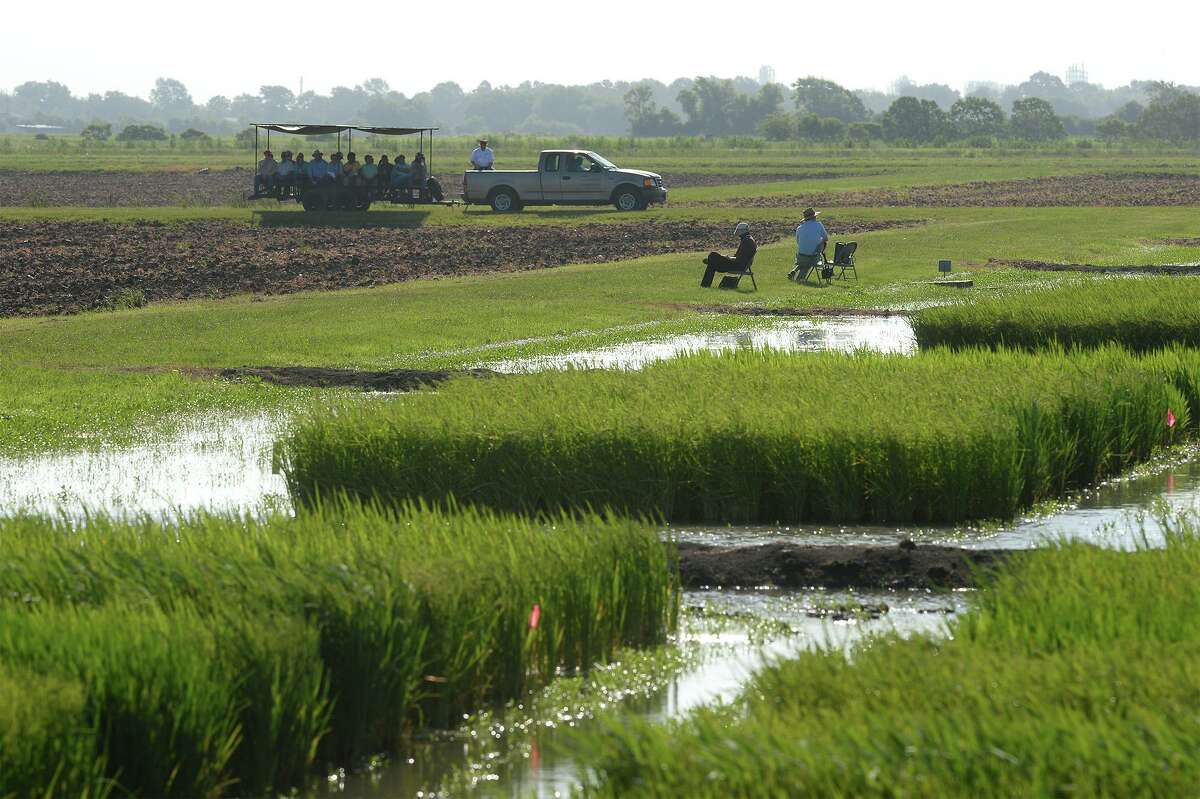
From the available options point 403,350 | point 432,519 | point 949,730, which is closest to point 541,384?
point 432,519

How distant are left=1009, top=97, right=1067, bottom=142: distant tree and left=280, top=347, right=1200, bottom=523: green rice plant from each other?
148 meters

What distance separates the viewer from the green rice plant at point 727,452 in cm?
1280

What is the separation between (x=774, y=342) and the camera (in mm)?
22812

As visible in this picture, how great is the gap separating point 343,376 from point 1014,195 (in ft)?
156

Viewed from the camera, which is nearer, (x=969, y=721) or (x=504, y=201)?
(x=969, y=721)

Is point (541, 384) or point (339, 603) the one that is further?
point (541, 384)

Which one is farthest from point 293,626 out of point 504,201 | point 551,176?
point 551,176

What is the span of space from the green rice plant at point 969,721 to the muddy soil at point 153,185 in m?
45.4

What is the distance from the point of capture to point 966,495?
1277 cm

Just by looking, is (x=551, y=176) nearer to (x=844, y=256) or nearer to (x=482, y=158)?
(x=482, y=158)

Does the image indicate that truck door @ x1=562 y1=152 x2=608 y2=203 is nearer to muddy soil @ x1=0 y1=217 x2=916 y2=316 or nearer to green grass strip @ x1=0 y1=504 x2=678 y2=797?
muddy soil @ x1=0 y1=217 x2=916 y2=316

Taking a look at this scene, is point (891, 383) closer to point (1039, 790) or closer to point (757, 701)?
point (757, 701)

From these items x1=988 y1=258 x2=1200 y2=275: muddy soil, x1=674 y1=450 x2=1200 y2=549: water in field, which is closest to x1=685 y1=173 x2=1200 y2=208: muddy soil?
x1=988 y1=258 x2=1200 y2=275: muddy soil

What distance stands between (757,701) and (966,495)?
6.04 meters
